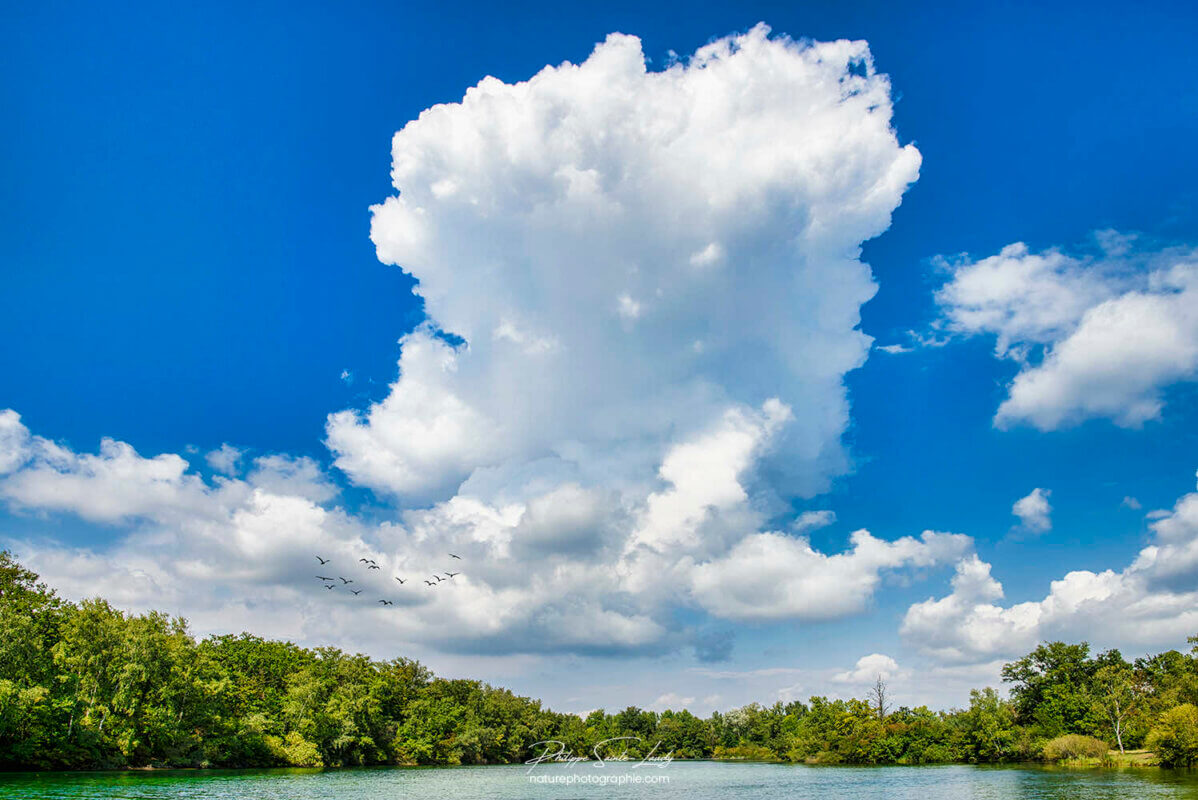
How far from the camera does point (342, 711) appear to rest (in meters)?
110

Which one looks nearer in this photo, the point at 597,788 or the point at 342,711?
the point at 597,788

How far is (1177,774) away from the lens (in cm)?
6775

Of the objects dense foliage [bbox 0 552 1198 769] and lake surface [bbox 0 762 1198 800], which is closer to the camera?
lake surface [bbox 0 762 1198 800]

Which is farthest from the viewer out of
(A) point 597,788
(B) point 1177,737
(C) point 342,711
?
(C) point 342,711

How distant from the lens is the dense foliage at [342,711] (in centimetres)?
6838

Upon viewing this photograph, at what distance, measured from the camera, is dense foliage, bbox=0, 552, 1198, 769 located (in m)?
68.4

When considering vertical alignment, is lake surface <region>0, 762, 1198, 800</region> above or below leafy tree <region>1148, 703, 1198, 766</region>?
below

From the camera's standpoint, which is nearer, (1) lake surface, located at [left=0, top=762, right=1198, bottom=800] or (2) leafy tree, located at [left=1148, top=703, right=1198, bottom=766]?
(1) lake surface, located at [left=0, top=762, right=1198, bottom=800]

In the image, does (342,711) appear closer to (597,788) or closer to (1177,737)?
(597,788)

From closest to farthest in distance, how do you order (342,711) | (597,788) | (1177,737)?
1. (597,788)
2. (1177,737)
3. (342,711)

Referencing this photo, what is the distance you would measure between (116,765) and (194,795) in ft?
109

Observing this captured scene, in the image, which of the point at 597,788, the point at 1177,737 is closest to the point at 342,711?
the point at 597,788

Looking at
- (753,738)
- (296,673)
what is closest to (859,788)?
(296,673)

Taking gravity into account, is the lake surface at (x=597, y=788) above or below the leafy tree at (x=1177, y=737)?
below
